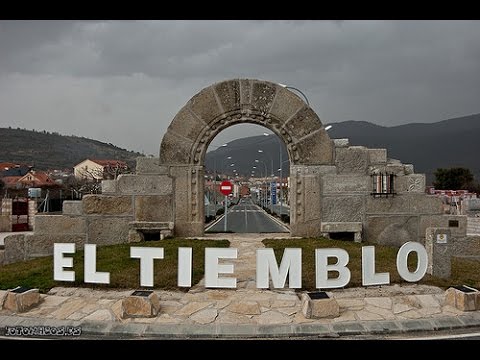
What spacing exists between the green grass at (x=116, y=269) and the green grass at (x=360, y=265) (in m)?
2.07

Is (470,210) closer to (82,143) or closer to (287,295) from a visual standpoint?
(287,295)

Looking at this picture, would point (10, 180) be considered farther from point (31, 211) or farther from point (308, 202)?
point (308, 202)

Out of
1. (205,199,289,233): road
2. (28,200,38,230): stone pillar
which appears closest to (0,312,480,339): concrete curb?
(205,199,289,233): road

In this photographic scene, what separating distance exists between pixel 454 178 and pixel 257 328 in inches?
3488

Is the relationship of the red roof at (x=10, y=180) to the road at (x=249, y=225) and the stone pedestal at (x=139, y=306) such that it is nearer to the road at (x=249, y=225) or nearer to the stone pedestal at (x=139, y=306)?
the road at (x=249, y=225)

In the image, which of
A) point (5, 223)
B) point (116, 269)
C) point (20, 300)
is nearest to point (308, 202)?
point (116, 269)

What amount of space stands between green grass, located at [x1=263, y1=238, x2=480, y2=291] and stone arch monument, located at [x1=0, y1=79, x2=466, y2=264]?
1.13 metres

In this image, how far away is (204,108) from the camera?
43.9 ft

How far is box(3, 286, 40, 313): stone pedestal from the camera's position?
7.36 m

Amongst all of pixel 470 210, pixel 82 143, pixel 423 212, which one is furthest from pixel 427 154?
pixel 423 212

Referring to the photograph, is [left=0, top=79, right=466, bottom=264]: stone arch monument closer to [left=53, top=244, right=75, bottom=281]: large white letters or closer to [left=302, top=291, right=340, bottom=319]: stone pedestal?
[left=53, top=244, right=75, bottom=281]: large white letters

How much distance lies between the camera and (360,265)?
972 cm

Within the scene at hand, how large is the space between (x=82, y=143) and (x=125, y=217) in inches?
4669

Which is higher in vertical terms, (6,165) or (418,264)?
(6,165)
